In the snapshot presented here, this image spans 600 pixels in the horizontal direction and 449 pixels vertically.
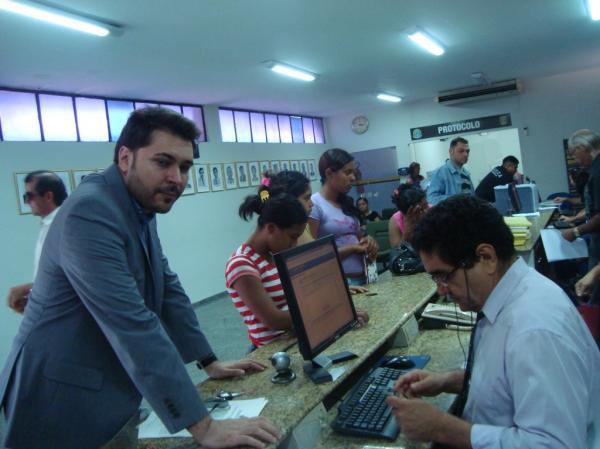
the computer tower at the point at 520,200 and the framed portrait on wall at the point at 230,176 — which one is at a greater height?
the framed portrait on wall at the point at 230,176

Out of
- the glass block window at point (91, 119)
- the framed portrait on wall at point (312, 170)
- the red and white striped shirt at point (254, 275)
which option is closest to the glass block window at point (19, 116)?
the glass block window at point (91, 119)

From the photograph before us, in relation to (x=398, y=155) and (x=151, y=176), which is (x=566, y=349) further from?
(x=398, y=155)

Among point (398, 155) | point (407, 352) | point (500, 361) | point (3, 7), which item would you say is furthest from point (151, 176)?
point (398, 155)

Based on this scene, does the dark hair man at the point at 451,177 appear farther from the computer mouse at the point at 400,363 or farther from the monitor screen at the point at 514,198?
the computer mouse at the point at 400,363

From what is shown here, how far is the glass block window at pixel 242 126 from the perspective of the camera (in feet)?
27.1

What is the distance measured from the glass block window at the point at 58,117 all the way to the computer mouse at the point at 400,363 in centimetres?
501

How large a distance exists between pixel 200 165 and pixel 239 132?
4.68 ft

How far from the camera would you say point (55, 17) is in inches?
135

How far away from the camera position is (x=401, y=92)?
8805mm

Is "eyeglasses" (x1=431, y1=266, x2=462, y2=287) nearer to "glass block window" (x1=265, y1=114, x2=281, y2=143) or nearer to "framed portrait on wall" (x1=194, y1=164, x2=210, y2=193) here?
"framed portrait on wall" (x1=194, y1=164, x2=210, y2=193)

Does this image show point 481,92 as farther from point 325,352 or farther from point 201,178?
point 325,352

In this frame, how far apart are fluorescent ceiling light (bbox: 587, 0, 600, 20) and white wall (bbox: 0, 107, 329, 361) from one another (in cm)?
514

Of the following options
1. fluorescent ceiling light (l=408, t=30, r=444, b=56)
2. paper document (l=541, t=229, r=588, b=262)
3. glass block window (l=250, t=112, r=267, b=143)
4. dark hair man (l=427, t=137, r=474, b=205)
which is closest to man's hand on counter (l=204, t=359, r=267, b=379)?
paper document (l=541, t=229, r=588, b=262)

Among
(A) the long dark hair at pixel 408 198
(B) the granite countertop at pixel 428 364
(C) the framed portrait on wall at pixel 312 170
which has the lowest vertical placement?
(B) the granite countertop at pixel 428 364
